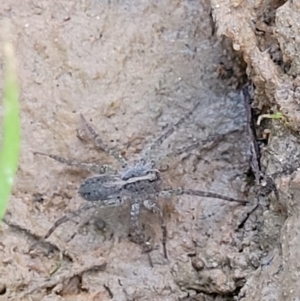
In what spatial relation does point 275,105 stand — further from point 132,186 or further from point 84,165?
point 84,165

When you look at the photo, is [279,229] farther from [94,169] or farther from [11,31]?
[11,31]

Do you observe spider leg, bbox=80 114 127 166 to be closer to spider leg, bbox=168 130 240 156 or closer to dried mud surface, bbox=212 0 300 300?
spider leg, bbox=168 130 240 156

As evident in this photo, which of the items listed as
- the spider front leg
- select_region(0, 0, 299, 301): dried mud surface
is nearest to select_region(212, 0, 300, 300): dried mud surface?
select_region(0, 0, 299, 301): dried mud surface

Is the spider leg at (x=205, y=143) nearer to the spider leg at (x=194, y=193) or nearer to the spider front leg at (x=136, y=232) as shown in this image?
the spider leg at (x=194, y=193)

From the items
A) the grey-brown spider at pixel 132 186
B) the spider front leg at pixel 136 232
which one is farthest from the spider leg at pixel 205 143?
the spider front leg at pixel 136 232

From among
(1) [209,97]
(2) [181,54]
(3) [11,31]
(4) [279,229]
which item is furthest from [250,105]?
(3) [11,31]

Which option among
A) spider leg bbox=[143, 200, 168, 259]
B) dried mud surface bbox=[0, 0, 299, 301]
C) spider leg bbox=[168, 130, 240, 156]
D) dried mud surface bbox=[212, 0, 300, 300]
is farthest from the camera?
spider leg bbox=[168, 130, 240, 156]
